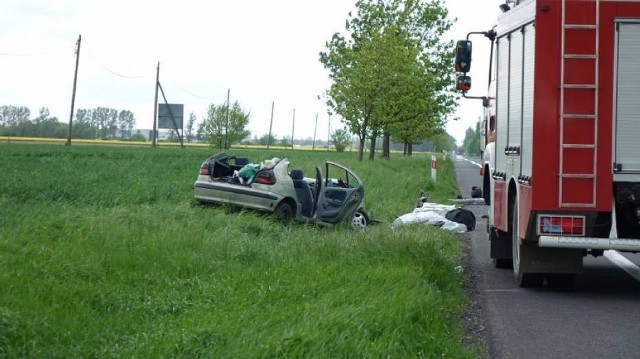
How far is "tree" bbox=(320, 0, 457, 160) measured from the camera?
42.5 metres

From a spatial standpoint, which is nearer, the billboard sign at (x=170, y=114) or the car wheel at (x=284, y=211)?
the car wheel at (x=284, y=211)

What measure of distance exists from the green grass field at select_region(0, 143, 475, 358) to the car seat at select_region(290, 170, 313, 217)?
7.94ft

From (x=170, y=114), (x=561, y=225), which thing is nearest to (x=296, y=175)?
(x=561, y=225)

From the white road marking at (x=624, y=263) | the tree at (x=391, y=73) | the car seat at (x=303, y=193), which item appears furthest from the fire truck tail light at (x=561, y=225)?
the tree at (x=391, y=73)

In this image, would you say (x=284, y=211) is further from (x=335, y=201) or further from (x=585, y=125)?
(x=585, y=125)

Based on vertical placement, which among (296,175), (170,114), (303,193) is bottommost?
(303,193)

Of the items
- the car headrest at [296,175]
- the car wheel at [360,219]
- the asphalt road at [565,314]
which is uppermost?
the car headrest at [296,175]

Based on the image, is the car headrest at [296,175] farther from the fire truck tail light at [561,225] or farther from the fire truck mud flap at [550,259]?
the fire truck tail light at [561,225]

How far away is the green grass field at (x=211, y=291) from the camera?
6312mm

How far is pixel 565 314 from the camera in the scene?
8.73m

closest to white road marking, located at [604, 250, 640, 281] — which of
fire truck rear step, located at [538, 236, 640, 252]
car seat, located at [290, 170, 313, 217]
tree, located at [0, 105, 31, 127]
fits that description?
fire truck rear step, located at [538, 236, 640, 252]

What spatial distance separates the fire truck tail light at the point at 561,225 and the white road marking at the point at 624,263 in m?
2.31

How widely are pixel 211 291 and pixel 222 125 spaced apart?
304 feet

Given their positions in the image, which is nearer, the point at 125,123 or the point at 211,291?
the point at 211,291
